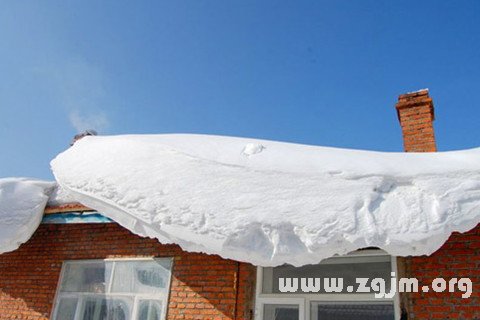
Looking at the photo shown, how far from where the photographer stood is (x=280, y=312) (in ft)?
15.1

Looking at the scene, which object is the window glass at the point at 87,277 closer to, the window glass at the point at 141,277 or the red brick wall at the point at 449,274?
the window glass at the point at 141,277

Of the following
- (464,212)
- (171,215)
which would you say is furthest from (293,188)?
(464,212)

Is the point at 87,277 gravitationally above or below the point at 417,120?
below

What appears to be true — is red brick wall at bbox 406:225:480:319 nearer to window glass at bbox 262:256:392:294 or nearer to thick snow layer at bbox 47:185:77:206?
window glass at bbox 262:256:392:294

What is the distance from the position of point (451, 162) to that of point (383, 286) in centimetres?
147

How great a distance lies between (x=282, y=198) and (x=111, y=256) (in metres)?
3.28

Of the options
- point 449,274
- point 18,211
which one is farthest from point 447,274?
point 18,211

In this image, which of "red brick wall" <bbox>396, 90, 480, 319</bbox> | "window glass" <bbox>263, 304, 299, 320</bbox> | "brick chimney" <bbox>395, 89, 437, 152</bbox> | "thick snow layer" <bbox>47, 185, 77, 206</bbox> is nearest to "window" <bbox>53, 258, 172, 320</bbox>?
"thick snow layer" <bbox>47, 185, 77, 206</bbox>

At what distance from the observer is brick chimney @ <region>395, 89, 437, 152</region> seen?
6.60 metres

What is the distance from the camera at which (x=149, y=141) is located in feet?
14.6

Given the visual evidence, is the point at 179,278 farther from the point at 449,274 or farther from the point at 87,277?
the point at 449,274

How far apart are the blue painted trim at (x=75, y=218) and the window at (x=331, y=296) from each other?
210cm

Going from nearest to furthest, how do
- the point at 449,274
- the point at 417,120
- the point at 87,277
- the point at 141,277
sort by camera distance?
the point at 449,274 < the point at 141,277 < the point at 87,277 < the point at 417,120

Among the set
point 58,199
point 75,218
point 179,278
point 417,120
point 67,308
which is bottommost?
point 67,308
